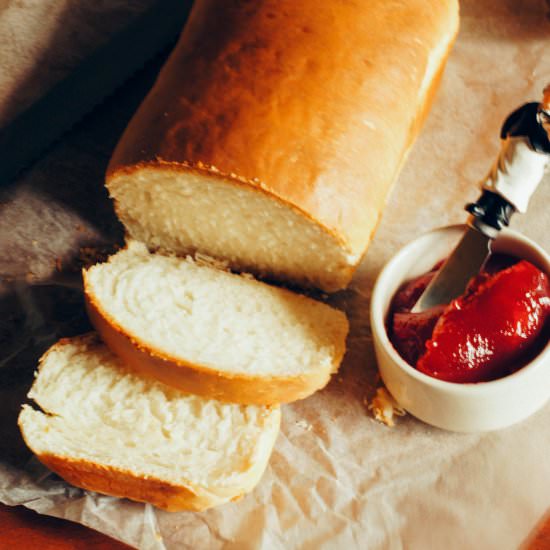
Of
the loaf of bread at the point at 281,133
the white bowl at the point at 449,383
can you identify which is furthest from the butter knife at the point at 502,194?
the loaf of bread at the point at 281,133

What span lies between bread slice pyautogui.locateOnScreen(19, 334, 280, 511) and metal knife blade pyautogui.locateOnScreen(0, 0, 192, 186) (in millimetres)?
842

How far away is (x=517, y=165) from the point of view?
1.96 metres

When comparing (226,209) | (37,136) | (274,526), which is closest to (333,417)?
(274,526)

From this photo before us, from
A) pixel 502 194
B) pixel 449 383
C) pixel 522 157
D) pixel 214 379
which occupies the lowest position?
pixel 214 379

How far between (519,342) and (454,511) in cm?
55

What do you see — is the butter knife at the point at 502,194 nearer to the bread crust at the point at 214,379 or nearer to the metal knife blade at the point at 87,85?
the bread crust at the point at 214,379

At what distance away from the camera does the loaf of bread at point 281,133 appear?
225cm

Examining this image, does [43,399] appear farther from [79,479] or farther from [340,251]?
[340,251]

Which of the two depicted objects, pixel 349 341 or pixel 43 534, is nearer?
pixel 43 534

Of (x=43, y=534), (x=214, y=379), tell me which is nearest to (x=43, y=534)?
(x=43, y=534)

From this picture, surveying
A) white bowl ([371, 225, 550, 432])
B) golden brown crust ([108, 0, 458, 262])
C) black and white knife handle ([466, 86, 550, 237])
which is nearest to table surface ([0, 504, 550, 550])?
white bowl ([371, 225, 550, 432])

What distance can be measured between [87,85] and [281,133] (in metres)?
1.04

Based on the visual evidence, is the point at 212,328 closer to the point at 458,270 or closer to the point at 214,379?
the point at 214,379

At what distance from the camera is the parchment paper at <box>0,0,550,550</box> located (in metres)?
2.19
